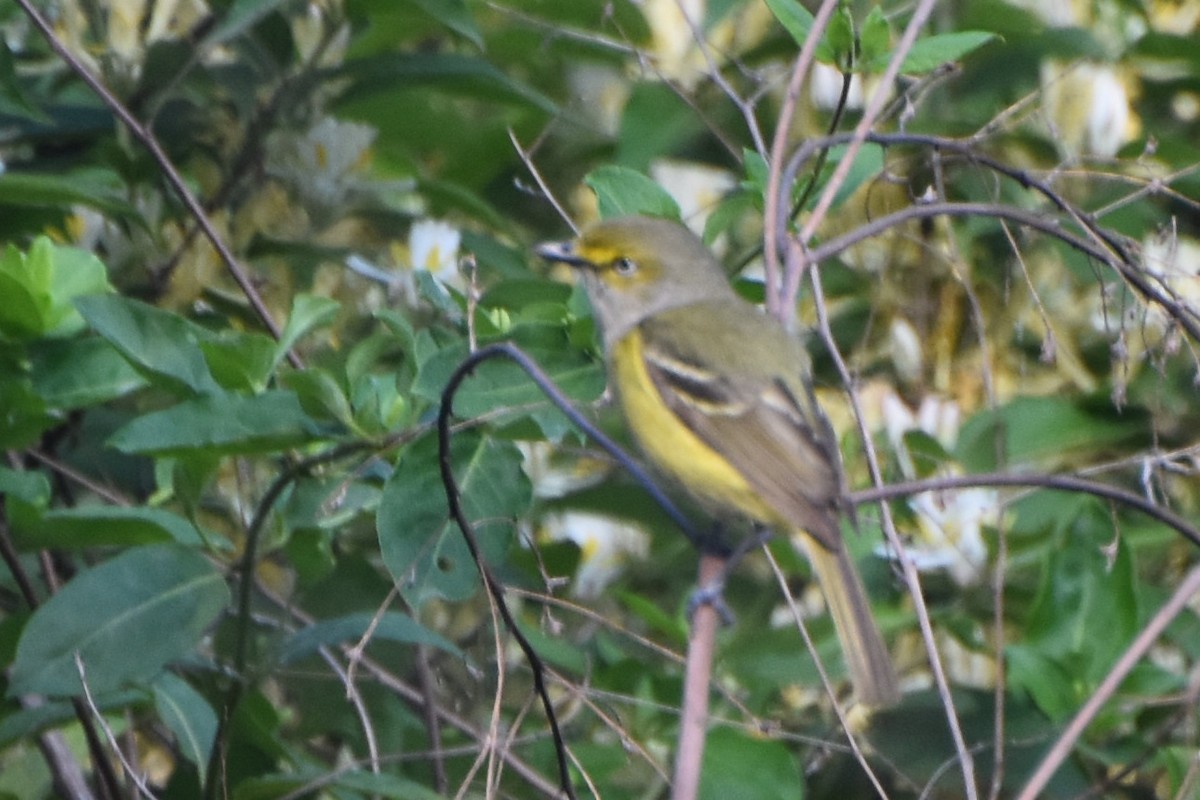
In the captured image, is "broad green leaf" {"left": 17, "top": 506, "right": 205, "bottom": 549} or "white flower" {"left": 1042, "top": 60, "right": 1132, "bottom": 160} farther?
"white flower" {"left": 1042, "top": 60, "right": 1132, "bottom": 160}

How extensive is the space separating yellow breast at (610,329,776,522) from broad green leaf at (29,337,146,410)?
A: 792 mm

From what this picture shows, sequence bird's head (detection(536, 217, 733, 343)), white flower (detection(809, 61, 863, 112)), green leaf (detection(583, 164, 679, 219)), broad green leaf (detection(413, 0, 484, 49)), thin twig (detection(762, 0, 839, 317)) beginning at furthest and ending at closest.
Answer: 1. white flower (detection(809, 61, 863, 112))
2. bird's head (detection(536, 217, 733, 343))
3. broad green leaf (detection(413, 0, 484, 49))
4. green leaf (detection(583, 164, 679, 219))
5. thin twig (detection(762, 0, 839, 317))

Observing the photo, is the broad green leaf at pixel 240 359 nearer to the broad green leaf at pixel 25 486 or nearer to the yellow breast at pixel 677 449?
the broad green leaf at pixel 25 486

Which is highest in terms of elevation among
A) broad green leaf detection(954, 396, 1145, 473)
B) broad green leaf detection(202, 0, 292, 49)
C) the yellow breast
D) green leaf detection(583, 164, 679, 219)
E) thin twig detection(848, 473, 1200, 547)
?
broad green leaf detection(202, 0, 292, 49)

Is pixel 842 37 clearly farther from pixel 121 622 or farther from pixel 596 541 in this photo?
pixel 596 541

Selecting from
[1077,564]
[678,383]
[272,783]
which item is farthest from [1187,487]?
[272,783]

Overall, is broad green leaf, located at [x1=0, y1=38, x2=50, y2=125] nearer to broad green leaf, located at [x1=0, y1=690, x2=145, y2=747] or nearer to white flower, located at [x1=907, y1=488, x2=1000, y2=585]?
broad green leaf, located at [x1=0, y1=690, x2=145, y2=747]

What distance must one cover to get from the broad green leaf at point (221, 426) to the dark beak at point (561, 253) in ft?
2.62

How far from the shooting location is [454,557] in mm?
2219

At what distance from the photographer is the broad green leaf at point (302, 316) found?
7.55ft

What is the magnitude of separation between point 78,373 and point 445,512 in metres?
0.68

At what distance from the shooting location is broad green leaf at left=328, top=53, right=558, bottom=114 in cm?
314

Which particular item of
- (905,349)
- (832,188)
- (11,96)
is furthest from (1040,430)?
(11,96)

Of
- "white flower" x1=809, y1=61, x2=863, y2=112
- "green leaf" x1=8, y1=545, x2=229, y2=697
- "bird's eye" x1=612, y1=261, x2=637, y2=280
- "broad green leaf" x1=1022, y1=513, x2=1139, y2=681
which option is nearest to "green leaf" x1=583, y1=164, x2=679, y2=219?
"bird's eye" x1=612, y1=261, x2=637, y2=280
